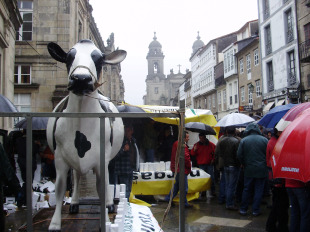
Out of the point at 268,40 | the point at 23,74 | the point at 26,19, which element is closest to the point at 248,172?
the point at 23,74

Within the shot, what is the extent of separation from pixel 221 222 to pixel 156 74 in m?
124

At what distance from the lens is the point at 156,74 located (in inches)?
5079

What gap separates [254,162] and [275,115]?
1.52m

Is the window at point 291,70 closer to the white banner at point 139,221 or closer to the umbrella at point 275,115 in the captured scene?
the umbrella at point 275,115

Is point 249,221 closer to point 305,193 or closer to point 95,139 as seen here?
point 305,193

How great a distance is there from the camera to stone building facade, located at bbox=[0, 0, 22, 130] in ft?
37.7

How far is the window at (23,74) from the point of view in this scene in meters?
19.2

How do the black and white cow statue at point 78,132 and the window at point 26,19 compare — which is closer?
the black and white cow statue at point 78,132

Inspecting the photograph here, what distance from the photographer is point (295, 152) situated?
3.93m

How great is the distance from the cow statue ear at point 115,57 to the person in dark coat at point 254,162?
4267mm

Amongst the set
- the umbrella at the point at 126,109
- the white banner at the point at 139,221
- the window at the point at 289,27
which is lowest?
the white banner at the point at 139,221

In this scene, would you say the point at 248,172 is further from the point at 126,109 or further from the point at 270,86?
the point at 270,86

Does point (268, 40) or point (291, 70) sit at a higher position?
point (268, 40)

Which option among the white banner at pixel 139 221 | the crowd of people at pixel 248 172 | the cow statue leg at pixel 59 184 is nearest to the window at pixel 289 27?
the crowd of people at pixel 248 172
